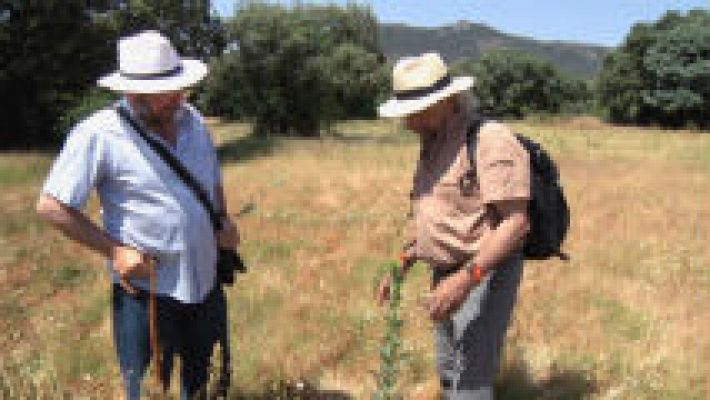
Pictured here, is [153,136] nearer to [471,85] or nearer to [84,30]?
[471,85]

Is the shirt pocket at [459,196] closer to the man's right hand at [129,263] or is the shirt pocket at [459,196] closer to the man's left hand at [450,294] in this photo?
the man's left hand at [450,294]

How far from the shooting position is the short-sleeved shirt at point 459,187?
4188 mm

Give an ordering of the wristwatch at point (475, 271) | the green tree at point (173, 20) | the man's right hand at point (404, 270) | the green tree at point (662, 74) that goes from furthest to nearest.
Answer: the green tree at point (662, 74), the green tree at point (173, 20), the man's right hand at point (404, 270), the wristwatch at point (475, 271)

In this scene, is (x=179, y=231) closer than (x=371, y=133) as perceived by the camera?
Yes

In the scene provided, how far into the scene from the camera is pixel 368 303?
827 centimetres

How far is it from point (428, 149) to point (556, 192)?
0.67 metres

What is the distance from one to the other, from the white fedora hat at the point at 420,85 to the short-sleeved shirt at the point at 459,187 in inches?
6.1

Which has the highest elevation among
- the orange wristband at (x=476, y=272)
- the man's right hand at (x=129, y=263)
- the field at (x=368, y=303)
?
the orange wristband at (x=476, y=272)

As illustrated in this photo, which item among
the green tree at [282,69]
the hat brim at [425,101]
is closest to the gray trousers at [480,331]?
the hat brim at [425,101]

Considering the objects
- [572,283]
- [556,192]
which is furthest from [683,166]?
[556,192]

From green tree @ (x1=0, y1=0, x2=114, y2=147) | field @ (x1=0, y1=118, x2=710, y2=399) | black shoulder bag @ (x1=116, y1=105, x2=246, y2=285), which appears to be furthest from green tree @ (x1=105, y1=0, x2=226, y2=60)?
black shoulder bag @ (x1=116, y1=105, x2=246, y2=285)

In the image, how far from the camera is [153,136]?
462 cm

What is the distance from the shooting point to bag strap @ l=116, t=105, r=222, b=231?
457 centimetres

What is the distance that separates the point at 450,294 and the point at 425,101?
86cm
